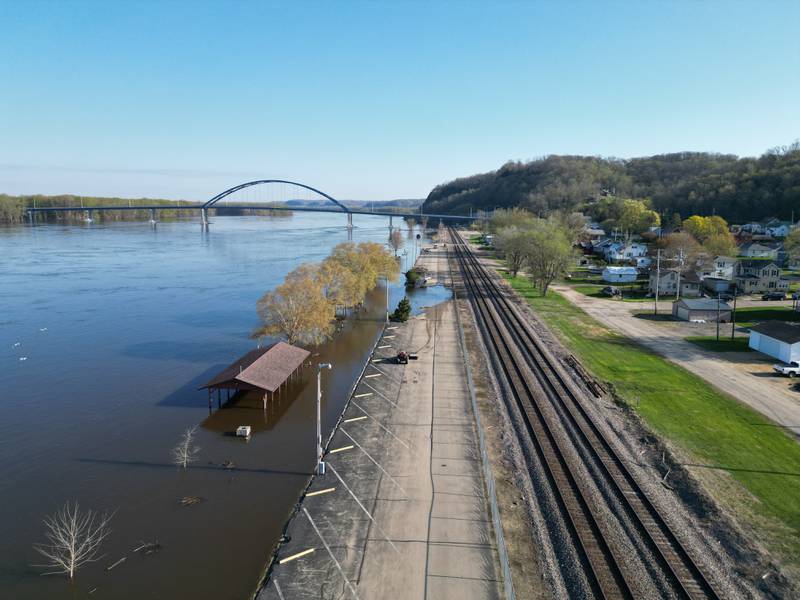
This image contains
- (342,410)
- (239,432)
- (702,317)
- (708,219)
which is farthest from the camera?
(708,219)

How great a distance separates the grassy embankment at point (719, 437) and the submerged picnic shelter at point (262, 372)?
1818cm

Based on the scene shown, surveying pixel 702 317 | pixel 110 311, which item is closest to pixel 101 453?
pixel 110 311

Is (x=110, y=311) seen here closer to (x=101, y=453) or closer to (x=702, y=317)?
(x=101, y=453)

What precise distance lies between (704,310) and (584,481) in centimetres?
3385

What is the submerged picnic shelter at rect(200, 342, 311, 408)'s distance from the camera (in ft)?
84.7

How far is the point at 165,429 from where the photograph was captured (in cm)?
2409

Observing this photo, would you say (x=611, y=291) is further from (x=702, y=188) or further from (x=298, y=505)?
(x=702, y=188)

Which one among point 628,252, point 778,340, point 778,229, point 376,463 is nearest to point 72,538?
point 376,463

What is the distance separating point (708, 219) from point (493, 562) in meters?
93.1

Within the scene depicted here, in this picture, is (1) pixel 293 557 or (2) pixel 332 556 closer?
(2) pixel 332 556

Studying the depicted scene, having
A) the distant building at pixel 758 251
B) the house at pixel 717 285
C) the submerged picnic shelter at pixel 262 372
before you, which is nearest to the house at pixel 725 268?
the house at pixel 717 285

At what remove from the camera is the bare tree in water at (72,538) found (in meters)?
15.2

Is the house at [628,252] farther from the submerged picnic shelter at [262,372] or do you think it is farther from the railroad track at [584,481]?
the submerged picnic shelter at [262,372]

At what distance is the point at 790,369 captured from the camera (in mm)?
30984
